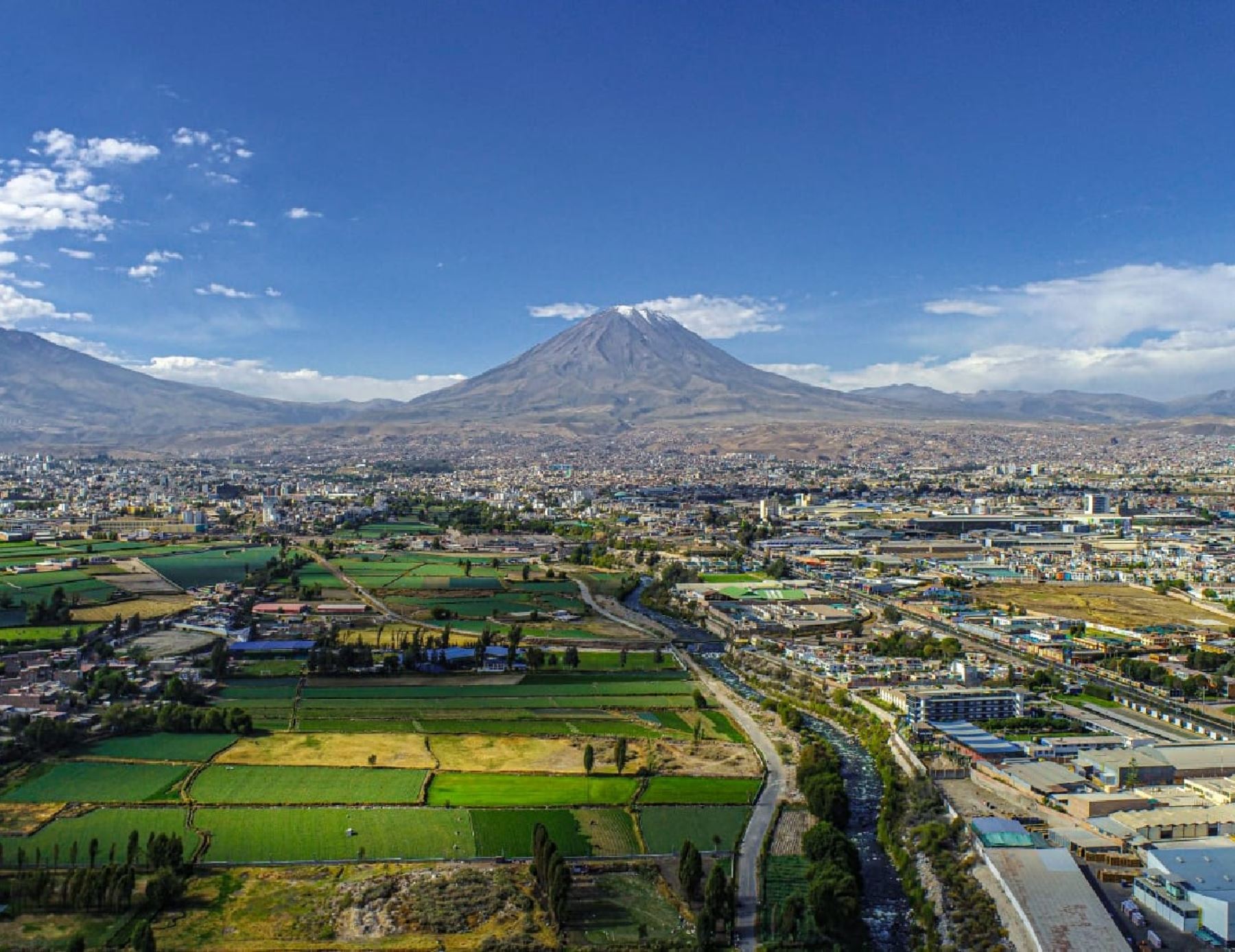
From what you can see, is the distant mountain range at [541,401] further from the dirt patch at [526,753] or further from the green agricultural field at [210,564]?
the dirt patch at [526,753]

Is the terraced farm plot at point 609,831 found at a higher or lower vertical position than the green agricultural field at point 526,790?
higher

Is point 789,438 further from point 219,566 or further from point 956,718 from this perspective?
point 956,718

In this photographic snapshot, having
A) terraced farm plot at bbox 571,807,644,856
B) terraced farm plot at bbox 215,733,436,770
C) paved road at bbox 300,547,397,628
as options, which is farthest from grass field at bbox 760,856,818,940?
paved road at bbox 300,547,397,628

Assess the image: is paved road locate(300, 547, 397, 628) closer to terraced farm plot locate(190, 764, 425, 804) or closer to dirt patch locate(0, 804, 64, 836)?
terraced farm plot locate(190, 764, 425, 804)

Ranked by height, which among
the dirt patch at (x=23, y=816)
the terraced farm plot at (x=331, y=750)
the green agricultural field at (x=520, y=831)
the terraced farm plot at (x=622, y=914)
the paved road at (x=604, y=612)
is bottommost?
the paved road at (x=604, y=612)

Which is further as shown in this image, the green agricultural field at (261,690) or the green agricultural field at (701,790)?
the green agricultural field at (261,690)

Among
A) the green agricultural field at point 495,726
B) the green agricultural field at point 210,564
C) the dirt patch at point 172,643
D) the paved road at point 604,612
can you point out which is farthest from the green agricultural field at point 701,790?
the green agricultural field at point 210,564

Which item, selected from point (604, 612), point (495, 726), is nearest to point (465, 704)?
point (495, 726)
